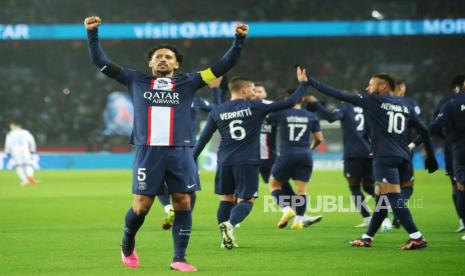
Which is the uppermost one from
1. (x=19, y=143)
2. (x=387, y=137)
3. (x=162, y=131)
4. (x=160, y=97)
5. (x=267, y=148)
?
(x=19, y=143)

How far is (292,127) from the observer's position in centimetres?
1312

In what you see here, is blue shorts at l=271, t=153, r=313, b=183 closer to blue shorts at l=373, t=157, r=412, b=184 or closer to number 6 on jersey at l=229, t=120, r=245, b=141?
number 6 on jersey at l=229, t=120, r=245, b=141

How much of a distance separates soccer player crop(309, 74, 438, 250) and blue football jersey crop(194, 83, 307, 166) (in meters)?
0.87

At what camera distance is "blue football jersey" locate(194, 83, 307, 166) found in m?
10.5

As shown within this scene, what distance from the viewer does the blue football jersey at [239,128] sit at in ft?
34.3

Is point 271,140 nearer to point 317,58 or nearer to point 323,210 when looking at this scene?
point 323,210

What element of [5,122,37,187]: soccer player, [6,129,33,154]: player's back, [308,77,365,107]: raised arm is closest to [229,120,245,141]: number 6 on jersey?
[308,77,365,107]: raised arm

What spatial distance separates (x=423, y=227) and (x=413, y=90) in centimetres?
2936

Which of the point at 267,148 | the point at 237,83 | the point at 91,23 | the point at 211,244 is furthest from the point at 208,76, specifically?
the point at 267,148

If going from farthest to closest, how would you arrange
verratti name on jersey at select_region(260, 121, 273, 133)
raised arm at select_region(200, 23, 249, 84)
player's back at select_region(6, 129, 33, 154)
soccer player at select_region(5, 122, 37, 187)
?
1. player's back at select_region(6, 129, 33, 154)
2. soccer player at select_region(5, 122, 37, 187)
3. verratti name on jersey at select_region(260, 121, 273, 133)
4. raised arm at select_region(200, 23, 249, 84)

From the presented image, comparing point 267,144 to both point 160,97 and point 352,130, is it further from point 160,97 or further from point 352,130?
point 160,97

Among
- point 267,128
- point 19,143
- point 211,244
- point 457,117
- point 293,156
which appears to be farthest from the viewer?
point 19,143

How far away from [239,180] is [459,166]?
9.23ft

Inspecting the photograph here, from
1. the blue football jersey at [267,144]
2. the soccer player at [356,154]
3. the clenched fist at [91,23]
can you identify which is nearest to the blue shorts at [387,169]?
the soccer player at [356,154]
